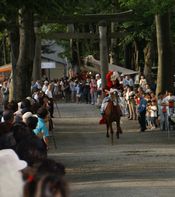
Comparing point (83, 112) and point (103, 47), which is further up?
point (103, 47)

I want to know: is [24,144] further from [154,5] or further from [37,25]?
[37,25]

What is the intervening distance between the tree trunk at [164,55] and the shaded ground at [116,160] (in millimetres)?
4044

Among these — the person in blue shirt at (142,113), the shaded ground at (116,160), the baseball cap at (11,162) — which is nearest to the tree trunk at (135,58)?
the shaded ground at (116,160)

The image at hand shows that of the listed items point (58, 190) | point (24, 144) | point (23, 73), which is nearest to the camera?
point (58, 190)

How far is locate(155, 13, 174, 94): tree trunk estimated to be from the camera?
36688 mm

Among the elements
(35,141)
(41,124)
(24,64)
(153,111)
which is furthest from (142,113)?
(35,141)

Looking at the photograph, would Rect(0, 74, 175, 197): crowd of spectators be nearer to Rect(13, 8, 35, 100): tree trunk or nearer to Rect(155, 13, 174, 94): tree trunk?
Rect(155, 13, 174, 94): tree trunk

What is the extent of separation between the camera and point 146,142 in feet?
81.7

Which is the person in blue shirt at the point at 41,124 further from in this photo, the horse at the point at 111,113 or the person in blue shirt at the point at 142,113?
the person in blue shirt at the point at 142,113

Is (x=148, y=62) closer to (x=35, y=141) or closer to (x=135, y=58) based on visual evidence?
(x=135, y=58)

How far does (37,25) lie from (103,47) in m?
6.73

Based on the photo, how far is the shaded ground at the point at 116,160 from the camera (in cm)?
1327

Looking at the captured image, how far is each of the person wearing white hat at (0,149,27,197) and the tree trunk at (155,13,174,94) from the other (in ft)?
103

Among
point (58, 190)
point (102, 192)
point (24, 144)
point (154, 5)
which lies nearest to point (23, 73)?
point (154, 5)
